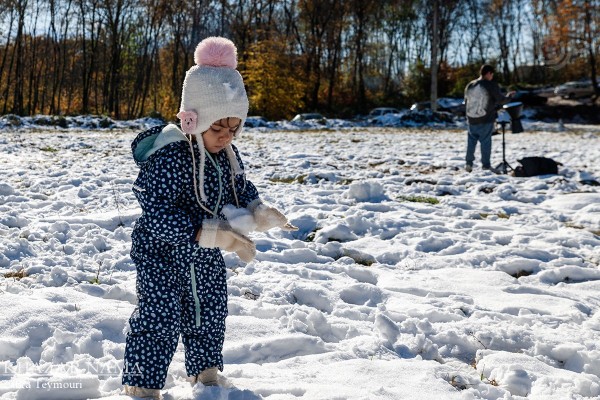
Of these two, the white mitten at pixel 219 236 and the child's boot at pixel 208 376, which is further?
the child's boot at pixel 208 376

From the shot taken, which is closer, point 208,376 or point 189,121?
point 189,121

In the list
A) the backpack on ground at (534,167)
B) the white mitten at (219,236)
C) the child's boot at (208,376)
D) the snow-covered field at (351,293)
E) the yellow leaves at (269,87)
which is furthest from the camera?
the yellow leaves at (269,87)

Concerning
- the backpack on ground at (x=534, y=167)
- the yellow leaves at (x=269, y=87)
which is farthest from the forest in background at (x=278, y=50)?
the backpack on ground at (x=534, y=167)

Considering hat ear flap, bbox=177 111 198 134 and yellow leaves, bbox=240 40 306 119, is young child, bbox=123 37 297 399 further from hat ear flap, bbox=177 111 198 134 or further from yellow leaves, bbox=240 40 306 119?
yellow leaves, bbox=240 40 306 119

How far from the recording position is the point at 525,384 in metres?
2.56

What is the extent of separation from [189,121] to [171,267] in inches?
23.7

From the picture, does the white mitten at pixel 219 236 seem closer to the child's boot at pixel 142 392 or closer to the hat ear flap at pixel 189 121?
the hat ear flap at pixel 189 121

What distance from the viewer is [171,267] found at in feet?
7.50

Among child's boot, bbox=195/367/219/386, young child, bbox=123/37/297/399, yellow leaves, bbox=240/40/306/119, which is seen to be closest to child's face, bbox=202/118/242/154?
young child, bbox=123/37/297/399

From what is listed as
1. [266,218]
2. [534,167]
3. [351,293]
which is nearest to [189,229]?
[266,218]

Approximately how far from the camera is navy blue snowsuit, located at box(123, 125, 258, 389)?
85.7 inches

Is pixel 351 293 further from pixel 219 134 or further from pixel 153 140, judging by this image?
pixel 153 140

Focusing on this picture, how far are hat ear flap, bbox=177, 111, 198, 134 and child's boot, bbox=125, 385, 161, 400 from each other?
3.44ft

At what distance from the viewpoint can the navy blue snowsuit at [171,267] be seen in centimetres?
218
